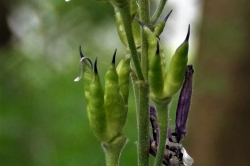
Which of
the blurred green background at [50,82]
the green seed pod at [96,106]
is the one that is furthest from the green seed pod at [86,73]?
the blurred green background at [50,82]

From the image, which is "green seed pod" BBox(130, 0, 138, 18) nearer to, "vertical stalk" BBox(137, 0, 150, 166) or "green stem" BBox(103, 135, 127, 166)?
"vertical stalk" BBox(137, 0, 150, 166)

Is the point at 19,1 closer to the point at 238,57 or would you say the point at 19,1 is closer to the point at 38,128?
the point at 38,128

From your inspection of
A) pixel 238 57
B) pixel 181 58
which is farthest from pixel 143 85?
pixel 238 57

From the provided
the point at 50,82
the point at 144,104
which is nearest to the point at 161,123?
the point at 144,104

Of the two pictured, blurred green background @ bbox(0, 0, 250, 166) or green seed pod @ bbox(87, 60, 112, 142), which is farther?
blurred green background @ bbox(0, 0, 250, 166)

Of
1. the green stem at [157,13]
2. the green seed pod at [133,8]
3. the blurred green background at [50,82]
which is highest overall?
the green seed pod at [133,8]

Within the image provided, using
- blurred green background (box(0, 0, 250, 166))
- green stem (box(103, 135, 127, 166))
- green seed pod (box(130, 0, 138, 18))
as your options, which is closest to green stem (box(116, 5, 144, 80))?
green seed pod (box(130, 0, 138, 18))

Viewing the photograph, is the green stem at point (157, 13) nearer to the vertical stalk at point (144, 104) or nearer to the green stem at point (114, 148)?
the vertical stalk at point (144, 104)
